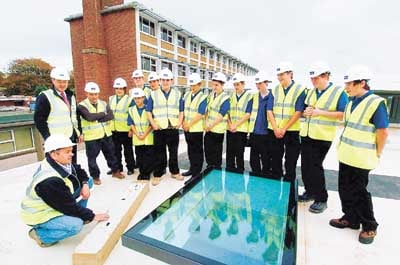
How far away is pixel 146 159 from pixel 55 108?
140 cm

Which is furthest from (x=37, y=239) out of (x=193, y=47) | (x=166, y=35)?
(x=193, y=47)

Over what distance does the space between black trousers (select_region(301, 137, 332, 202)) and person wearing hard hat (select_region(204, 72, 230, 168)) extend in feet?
3.84

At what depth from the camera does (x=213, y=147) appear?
3691 mm

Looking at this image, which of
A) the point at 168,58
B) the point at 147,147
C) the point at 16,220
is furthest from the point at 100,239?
the point at 168,58

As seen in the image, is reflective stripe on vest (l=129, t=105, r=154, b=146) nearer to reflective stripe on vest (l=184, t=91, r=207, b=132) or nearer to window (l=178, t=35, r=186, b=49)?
reflective stripe on vest (l=184, t=91, r=207, b=132)

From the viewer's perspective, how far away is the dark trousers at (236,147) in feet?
11.8

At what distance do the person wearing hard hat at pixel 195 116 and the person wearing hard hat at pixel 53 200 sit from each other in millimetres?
1719

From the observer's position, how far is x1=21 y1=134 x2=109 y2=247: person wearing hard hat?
6.03 ft

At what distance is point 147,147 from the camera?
11.8 ft

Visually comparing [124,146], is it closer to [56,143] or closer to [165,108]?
[165,108]

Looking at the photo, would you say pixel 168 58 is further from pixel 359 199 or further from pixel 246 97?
pixel 359 199

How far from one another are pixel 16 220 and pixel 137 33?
1465 centimetres

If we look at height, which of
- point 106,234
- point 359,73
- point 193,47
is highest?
point 193,47

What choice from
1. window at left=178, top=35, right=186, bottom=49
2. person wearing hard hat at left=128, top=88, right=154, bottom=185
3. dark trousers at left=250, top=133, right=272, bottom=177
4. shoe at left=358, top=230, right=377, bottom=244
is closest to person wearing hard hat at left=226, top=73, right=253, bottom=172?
dark trousers at left=250, top=133, right=272, bottom=177
